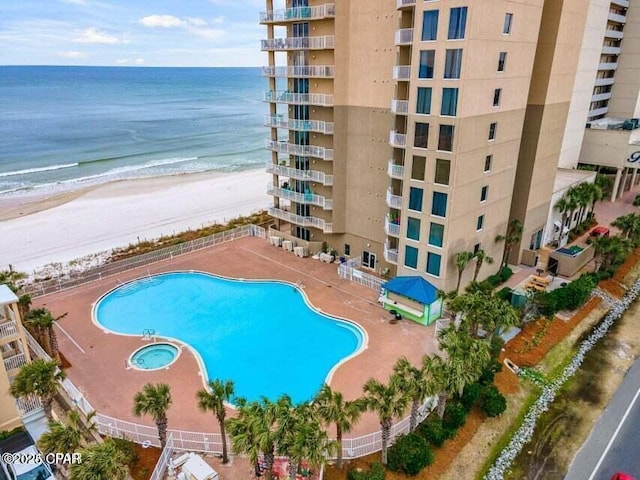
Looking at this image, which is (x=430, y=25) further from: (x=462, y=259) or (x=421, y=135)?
(x=462, y=259)

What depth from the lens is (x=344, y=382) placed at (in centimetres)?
2256

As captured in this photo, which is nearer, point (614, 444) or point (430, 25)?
point (614, 444)

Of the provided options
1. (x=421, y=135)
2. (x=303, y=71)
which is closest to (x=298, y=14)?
(x=303, y=71)

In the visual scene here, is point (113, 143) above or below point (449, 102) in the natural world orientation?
below

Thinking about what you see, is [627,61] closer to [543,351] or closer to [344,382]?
[543,351]

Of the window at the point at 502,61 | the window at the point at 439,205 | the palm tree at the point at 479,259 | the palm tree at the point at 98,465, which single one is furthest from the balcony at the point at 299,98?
the palm tree at the point at 98,465

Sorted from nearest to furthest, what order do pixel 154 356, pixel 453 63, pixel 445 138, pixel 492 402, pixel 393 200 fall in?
pixel 492 402
pixel 453 63
pixel 154 356
pixel 445 138
pixel 393 200

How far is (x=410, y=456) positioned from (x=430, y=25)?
72.2ft

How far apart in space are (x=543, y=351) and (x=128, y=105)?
7211 inches

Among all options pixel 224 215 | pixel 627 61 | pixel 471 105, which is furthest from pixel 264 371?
pixel 627 61

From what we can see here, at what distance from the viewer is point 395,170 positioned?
29.2m

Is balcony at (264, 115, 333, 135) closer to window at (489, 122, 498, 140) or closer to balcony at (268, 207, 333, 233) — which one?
balcony at (268, 207, 333, 233)

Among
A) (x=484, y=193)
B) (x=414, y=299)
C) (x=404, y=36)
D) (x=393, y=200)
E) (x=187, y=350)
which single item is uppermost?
(x=404, y=36)

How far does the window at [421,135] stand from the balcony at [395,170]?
229cm
